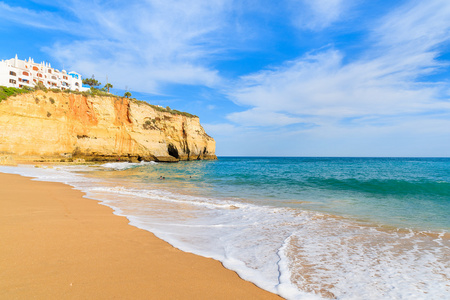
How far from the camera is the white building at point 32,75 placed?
46.3m

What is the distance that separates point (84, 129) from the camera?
34281mm

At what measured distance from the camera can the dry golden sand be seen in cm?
240

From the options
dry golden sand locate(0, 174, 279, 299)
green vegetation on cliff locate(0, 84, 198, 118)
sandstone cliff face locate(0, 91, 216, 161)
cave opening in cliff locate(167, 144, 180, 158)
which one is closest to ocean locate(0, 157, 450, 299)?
dry golden sand locate(0, 174, 279, 299)

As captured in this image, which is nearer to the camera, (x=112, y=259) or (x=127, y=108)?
(x=112, y=259)

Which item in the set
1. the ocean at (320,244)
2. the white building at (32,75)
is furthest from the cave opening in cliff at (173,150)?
the ocean at (320,244)

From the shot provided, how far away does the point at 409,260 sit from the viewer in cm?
373

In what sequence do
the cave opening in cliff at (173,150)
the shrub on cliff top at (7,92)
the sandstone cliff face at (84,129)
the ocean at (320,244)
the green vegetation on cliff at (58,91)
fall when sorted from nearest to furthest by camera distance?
the ocean at (320,244), the shrub on cliff top at (7,92), the green vegetation on cliff at (58,91), the sandstone cliff face at (84,129), the cave opening in cliff at (173,150)

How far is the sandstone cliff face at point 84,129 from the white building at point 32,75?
18411 millimetres

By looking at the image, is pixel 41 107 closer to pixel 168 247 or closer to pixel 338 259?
pixel 168 247

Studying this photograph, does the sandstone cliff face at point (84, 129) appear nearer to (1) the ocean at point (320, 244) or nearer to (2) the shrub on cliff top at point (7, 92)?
(2) the shrub on cliff top at point (7, 92)

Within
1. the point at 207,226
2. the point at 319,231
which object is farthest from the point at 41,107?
the point at 319,231

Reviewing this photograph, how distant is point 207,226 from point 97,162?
34.6 metres

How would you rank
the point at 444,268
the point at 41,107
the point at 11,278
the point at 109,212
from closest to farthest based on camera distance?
the point at 11,278 → the point at 444,268 → the point at 109,212 → the point at 41,107

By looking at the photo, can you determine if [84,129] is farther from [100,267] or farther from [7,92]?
[100,267]
